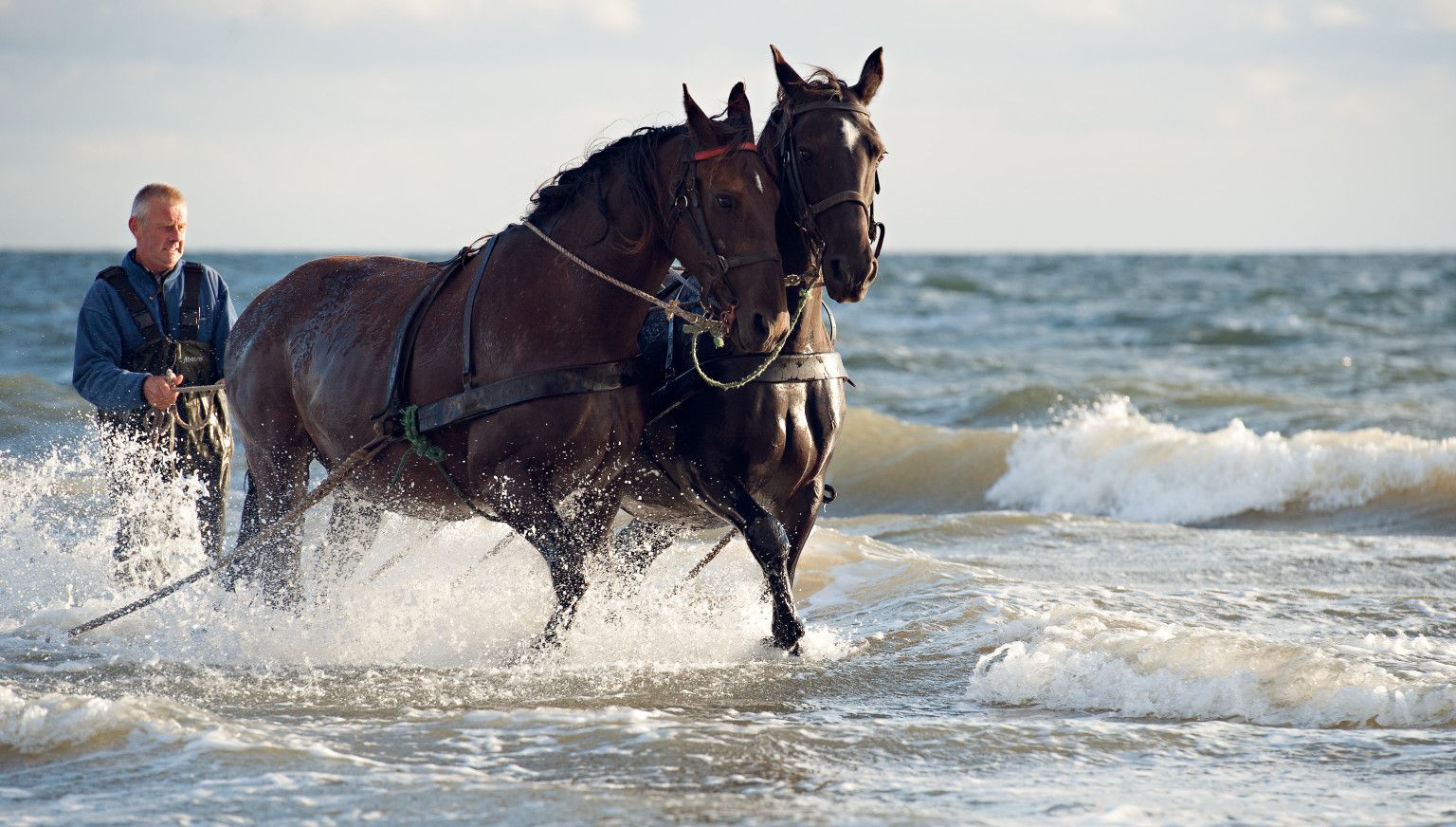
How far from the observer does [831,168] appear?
466cm

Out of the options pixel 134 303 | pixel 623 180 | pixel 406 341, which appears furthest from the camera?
pixel 134 303

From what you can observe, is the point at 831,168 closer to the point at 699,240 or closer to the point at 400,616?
the point at 699,240

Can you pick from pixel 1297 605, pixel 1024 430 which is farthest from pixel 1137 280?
pixel 1297 605

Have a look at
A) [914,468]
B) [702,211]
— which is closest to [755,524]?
[702,211]

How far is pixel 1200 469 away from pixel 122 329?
8.72 m

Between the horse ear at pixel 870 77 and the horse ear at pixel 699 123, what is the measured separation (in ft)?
2.11

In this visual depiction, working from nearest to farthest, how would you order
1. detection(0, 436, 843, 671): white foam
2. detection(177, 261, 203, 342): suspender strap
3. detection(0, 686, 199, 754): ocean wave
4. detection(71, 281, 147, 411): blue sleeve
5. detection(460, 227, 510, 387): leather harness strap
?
detection(0, 686, 199, 754): ocean wave → detection(460, 227, 510, 387): leather harness strap → detection(0, 436, 843, 671): white foam → detection(71, 281, 147, 411): blue sleeve → detection(177, 261, 203, 342): suspender strap

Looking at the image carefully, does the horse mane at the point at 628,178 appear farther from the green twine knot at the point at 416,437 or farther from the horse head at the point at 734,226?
the green twine knot at the point at 416,437

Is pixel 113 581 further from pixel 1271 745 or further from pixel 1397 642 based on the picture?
pixel 1397 642

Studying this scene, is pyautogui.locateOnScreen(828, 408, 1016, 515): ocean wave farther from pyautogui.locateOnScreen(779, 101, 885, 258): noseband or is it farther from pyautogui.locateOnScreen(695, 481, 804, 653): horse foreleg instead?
pyautogui.locateOnScreen(779, 101, 885, 258): noseband

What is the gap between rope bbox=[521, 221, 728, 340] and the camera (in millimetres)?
4625

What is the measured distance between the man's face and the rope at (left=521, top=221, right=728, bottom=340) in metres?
2.07

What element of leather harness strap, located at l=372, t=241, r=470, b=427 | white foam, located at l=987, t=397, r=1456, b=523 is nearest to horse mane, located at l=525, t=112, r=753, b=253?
leather harness strap, located at l=372, t=241, r=470, b=427

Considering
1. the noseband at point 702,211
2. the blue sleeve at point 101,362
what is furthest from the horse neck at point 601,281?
the blue sleeve at point 101,362
